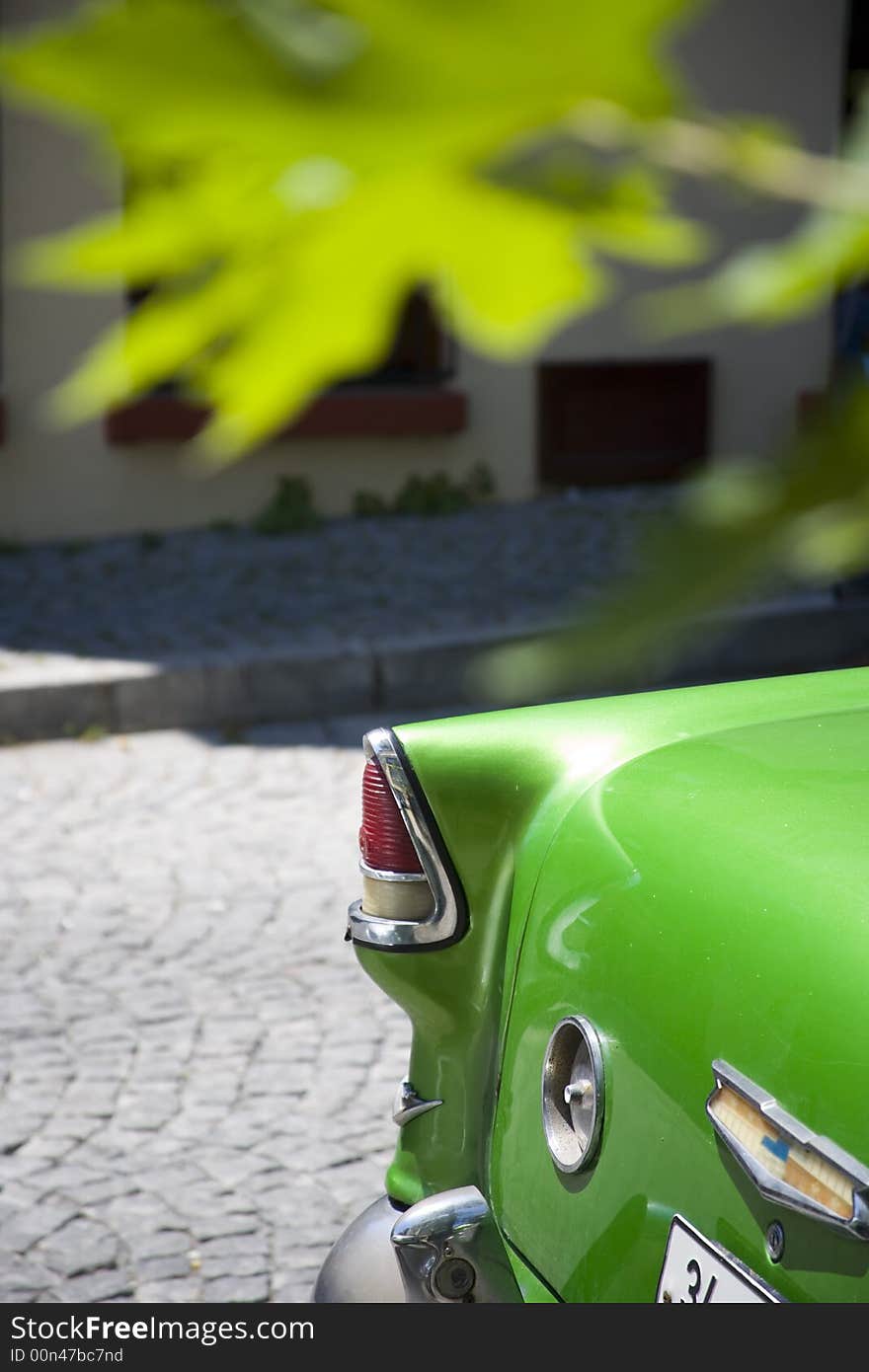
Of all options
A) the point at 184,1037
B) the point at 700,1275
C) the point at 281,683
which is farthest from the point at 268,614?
the point at 700,1275

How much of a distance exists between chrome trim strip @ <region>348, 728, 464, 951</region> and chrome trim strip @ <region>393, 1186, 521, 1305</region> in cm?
32

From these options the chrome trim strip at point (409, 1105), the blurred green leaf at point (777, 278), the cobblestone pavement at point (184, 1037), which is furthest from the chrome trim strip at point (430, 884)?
the blurred green leaf at point (777, 278)

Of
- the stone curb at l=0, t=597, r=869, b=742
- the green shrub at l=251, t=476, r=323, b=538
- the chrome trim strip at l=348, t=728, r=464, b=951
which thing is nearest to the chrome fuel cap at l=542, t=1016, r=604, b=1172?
the chrome trim strip at l=348, t=728, r=464, b=951

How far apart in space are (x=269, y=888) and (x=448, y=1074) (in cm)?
235

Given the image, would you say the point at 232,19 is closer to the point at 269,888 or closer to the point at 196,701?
the point at 269,888

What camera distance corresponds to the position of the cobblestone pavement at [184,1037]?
2766 millimetres

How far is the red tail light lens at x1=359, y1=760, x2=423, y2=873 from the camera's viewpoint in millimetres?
2061

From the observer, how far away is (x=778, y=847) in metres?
1.57

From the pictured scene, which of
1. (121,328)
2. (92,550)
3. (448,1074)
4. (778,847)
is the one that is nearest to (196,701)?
(92,550)

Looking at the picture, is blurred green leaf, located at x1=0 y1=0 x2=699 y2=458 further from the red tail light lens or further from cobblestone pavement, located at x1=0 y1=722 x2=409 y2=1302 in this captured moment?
cobblestone pavement, located at x1=0 y1=722 x2=409 y2=1302

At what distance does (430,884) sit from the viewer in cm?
201

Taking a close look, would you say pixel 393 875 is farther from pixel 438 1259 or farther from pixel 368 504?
pixel 368 504

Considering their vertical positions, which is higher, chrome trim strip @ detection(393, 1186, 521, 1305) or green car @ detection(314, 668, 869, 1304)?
green car @ detection(314, 668, 869, 1304)

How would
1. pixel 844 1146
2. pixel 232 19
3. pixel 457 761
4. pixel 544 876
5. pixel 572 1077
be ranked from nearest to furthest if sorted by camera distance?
1. pixel 232 19
2. pixel 844 1146
3. pixel 572 1077
4. pixel 544 876
5. pixel 457 761
